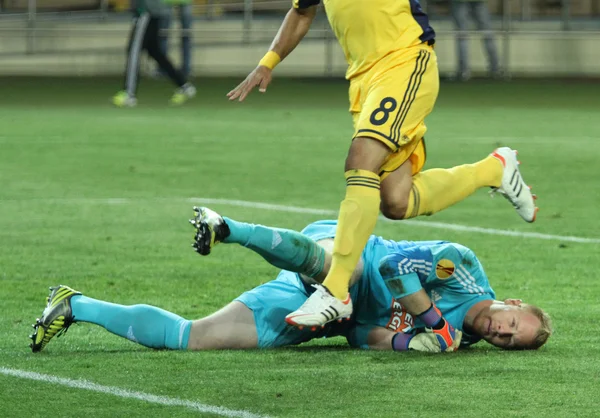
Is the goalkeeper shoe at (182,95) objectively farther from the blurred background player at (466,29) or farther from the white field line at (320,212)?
the white field line at (320,212)

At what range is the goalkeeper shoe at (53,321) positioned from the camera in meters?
5.84

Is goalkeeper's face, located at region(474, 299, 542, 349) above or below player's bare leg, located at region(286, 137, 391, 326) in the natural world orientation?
below

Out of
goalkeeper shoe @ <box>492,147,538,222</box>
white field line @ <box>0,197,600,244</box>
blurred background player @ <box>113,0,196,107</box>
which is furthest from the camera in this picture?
blurred background player @ <box>113,0,196,107</box>

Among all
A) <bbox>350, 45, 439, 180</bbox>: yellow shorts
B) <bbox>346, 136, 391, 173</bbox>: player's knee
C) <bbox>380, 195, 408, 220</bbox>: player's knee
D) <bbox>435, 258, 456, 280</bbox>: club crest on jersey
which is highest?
<bbox>350, 45, 439, 180</bbox>: yellow shorts

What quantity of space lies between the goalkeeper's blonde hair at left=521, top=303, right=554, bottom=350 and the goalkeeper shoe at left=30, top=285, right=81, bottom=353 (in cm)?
189

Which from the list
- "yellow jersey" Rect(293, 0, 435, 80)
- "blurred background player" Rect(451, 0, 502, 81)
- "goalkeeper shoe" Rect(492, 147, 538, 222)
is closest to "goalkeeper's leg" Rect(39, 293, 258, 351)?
"yellow jersey" Rect(293, 0, 435, 80)

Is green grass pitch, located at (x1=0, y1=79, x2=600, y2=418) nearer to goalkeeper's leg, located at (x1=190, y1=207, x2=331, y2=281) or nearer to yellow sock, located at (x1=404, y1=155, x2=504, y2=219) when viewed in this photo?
goalkeeper's leg, located at (x1=190, y1=207, x2=331, y2=281)

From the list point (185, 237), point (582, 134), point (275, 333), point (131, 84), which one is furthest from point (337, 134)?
point (275, 333)

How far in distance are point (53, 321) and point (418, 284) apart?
1496 mm

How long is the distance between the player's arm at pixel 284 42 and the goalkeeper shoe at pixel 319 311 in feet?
4.43

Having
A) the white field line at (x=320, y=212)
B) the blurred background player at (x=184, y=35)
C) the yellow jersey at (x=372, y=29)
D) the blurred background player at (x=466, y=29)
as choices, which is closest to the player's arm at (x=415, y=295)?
the yellow jersey at (x=372, y=29)

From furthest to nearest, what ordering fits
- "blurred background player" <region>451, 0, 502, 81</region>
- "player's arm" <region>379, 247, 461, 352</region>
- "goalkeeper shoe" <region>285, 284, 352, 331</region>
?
"blurred background player" <region>451, 0, 502, 81</region> → "player's arm" <region>379, 247, 461, 352</region> → "goalkeeper shoe" <region>285, 284, 352, 331</region>

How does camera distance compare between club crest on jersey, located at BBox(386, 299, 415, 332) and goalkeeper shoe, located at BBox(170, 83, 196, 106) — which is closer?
club crest on jersey, located at BBox(386, 299, 415, 332)

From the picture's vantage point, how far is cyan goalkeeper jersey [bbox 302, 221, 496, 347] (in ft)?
19.2
